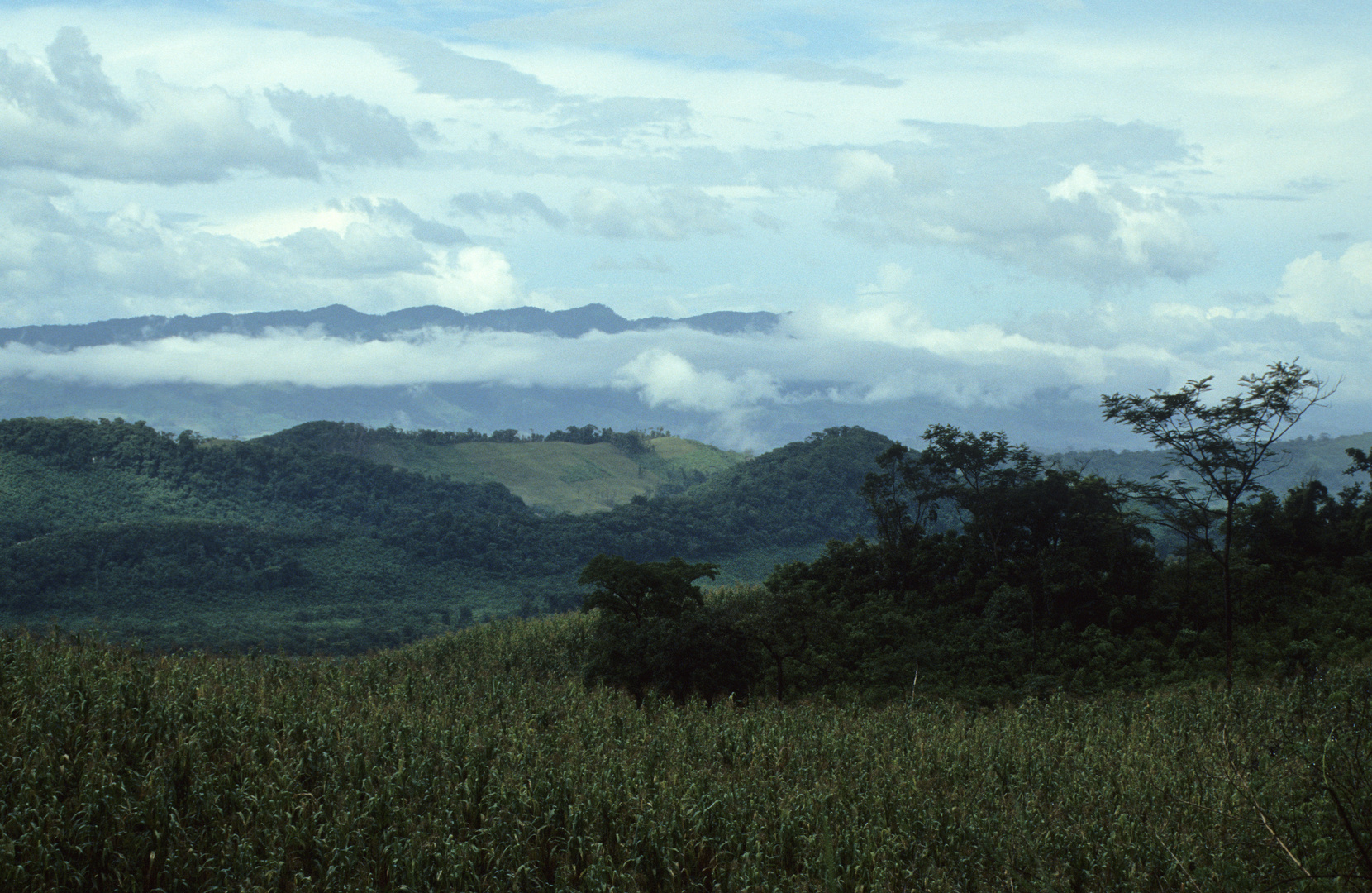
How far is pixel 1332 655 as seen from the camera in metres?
24.2

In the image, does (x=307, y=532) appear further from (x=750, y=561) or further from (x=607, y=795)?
(x=607, y=795)

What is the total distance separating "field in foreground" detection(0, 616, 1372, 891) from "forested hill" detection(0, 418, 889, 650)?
53665 millimetres

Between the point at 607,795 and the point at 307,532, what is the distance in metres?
96.9

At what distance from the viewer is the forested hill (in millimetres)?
76250

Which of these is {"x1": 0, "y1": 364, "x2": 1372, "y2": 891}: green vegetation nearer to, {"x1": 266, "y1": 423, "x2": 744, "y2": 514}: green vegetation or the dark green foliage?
the dark green foliage

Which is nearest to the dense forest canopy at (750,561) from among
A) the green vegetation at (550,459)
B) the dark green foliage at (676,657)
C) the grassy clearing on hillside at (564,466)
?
the dark green foliage at (676,657)

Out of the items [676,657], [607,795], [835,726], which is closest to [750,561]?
[676,657]

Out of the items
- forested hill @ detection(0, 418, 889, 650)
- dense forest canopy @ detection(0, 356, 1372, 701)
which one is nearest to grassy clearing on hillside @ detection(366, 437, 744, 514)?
dense forest canopy @ detection(0, 356, 1372, 701)

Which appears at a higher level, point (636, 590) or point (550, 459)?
point (550, 459)

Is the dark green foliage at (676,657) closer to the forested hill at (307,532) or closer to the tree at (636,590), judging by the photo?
the tree at (636,590)

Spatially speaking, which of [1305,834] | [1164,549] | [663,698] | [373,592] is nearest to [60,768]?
[1305,834]

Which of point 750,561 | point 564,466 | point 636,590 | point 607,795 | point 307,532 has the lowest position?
point 750,561

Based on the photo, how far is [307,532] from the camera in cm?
10094

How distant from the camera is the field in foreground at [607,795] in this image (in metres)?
10.4
